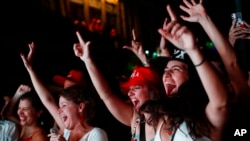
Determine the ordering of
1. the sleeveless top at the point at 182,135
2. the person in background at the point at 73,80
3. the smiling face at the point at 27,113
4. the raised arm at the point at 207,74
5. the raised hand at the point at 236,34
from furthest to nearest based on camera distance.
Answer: the smiling face at the point at 27,113, the person in background at the point at 73,80, the raised hand at the point at 236,34, the sleeveless top at the point at 182,135, the raised arm at the point at 207,74

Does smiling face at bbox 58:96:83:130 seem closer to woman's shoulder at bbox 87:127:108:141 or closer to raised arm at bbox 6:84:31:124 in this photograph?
woman's shoulder at bbox 87:127:108:141

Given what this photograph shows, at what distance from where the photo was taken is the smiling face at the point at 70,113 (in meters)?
3.00

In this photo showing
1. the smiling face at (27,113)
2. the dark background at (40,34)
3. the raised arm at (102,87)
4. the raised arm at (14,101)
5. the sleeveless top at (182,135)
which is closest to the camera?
the sleeveless top at (182,135)

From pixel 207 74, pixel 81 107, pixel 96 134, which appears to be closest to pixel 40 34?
pixel 81 107

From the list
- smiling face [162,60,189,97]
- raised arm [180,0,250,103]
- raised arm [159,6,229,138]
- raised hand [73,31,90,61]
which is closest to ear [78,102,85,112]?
raised hand [73,31,90,61]

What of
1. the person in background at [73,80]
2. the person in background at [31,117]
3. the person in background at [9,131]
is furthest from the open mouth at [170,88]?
the person in background at [9,131]

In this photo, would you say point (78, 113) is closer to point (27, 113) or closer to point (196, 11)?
point (27, 113)

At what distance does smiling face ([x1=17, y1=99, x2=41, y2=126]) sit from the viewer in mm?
3723

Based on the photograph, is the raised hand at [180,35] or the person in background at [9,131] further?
the person in background at [9,131]

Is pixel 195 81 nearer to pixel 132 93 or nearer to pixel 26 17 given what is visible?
pixel 132 93

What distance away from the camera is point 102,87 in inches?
129

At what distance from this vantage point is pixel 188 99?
2.24 m

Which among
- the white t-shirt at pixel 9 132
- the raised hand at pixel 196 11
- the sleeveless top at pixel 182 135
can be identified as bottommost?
the white t-shirt at pixel 9 132

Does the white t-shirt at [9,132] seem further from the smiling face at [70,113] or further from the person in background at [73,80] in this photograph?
the smiling face at [70,113]
